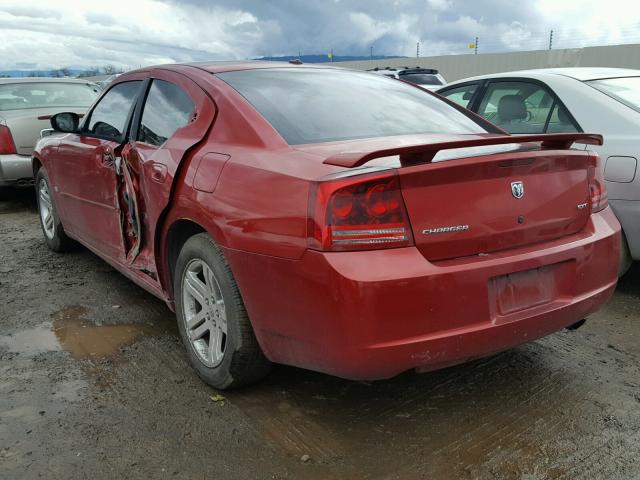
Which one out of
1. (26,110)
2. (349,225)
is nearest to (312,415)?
(349,225)

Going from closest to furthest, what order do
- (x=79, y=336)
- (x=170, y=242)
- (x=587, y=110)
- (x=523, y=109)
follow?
(x=170, y=242)
(x=79, y=336)
(x=587, y=110)
(x=523, y=109)

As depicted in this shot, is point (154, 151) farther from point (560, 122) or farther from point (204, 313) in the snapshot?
point (560, 122)

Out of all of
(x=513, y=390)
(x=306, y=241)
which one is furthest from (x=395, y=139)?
(x=513, y=390)

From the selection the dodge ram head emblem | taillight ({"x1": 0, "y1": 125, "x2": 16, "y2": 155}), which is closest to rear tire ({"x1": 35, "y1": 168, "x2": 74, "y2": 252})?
taillight ({"x1": 0, "y1": 125, "x2": 16, "y2": 155})

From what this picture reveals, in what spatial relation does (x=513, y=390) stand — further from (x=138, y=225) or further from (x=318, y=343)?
(x=138, y=225)

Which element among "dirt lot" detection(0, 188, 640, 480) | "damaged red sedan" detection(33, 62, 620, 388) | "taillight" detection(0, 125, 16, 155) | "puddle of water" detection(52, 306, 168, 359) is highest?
"damaged red sedan" detection(33, 62, 620, 388)

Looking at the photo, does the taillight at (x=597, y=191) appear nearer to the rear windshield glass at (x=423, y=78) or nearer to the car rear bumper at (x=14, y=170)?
the car rear bumper at (x=14, y=170)

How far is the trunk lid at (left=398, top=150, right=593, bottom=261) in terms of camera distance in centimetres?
222

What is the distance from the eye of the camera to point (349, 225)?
7.07ft

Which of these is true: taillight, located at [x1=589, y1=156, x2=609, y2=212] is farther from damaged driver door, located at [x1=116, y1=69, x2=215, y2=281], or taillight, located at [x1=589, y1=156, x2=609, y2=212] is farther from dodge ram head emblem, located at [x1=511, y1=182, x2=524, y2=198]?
damaged driver door, located at [x1=116, y1=69, x2=215, y2=281]

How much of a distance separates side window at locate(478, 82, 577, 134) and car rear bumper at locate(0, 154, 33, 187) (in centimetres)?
550

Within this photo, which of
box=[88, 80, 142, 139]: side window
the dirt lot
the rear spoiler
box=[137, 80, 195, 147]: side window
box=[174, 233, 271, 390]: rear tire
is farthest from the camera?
box=[88, 80, 142, 139]: side window

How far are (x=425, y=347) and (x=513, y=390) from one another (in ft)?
3.02

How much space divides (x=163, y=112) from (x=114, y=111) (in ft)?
2.76
